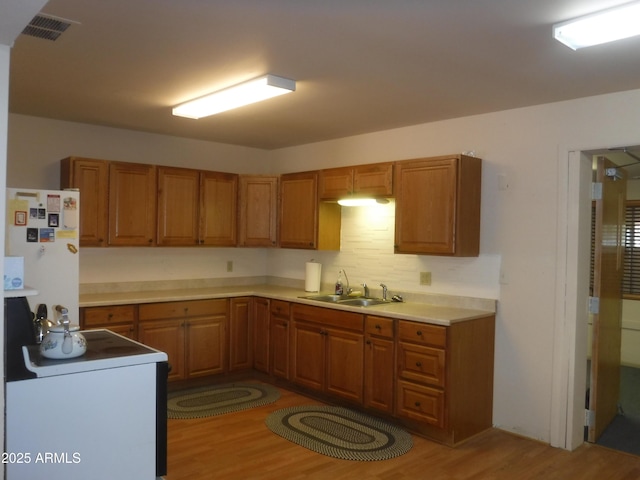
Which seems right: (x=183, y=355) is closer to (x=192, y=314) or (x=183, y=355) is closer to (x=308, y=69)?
(x=192, y=314)

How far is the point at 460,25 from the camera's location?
95.4 inches

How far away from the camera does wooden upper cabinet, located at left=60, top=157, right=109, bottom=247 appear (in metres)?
4.47

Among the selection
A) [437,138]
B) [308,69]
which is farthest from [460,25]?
[437,138]

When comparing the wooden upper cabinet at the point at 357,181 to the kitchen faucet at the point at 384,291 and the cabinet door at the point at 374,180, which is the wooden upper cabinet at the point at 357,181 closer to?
the cabinet door at the point at 374,180

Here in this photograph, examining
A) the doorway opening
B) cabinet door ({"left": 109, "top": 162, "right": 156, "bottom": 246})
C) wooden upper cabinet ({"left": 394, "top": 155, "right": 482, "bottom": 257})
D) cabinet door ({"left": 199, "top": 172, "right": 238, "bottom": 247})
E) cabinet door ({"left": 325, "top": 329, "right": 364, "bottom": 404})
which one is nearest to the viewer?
the doorway opening

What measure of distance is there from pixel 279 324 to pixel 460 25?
129 inches

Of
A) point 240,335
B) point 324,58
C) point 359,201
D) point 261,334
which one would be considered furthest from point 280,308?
point 324,58

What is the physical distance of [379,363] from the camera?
4.10 metres

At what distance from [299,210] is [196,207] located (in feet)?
3.28

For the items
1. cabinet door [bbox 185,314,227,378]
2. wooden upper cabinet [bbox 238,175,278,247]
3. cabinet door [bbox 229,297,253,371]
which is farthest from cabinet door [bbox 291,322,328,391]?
wooden upper cabinet [bbox 238,175,278,247]

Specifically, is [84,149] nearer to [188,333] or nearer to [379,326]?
[188,333]

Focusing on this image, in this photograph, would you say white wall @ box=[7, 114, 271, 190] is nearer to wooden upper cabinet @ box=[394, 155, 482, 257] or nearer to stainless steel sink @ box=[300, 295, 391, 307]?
stainless steel sink @ box=[300, 295, 391, 307]

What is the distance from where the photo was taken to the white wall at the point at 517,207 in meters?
3.70

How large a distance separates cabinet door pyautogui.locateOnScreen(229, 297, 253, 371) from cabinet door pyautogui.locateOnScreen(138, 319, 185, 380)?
50 cm
